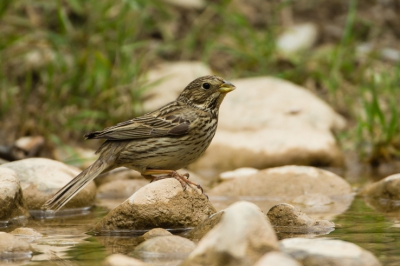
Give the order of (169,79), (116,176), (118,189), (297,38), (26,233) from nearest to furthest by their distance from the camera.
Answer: (26,233) → (118,189) → (116,176) → (169,79) → (297,38)

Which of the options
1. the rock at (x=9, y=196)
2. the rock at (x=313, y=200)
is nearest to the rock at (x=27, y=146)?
the rock at (x=9, y=196)

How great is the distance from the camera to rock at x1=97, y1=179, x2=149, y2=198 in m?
7.84

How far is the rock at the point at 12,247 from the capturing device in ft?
16.2

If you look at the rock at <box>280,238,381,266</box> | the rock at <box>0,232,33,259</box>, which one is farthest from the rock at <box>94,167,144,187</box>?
the rock at <box>280,238,381,266</box>

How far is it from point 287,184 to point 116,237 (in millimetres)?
2406

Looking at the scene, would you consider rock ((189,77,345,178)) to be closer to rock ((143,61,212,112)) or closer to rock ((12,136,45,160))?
rock ((143,61,212,112))

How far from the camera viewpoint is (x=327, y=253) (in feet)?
14.2

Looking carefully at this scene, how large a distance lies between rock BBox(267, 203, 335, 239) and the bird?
2.91ft

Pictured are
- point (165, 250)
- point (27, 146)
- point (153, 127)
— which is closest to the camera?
point (165, 250)

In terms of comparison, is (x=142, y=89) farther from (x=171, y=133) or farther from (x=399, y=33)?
(x=399, y=33)

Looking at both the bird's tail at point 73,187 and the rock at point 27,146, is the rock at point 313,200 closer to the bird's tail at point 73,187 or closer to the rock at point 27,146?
the bird's tail at point 73,187

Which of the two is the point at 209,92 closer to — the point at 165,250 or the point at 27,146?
the point at 165,250

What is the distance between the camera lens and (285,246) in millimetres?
4500

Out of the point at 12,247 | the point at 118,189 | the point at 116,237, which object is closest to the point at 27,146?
the point at 118,189
